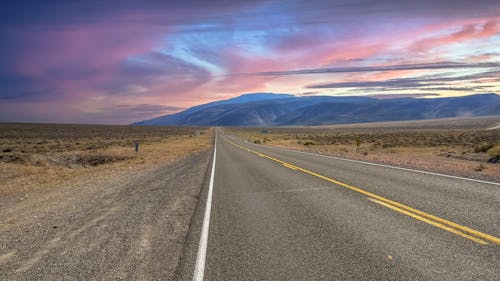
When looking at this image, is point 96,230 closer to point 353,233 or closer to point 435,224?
point 353,233

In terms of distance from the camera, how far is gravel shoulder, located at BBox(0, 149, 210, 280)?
4.59 meters

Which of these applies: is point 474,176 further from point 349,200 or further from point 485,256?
point 485,256

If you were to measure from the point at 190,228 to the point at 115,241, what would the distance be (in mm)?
1383

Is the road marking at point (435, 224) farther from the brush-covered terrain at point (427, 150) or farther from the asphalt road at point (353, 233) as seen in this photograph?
the brush-covered terrain at point (427, 150)

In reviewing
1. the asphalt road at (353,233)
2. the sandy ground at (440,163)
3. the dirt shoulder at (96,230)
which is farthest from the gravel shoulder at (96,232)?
the sandy ground at (440,163)

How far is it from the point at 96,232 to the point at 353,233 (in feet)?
16.5

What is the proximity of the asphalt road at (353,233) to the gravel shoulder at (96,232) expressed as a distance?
0.53m

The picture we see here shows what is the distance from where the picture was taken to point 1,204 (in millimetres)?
10359

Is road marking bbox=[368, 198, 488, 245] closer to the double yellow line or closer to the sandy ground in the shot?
the double yellow line

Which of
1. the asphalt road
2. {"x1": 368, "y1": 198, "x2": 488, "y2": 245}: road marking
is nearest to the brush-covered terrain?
the asphalt road

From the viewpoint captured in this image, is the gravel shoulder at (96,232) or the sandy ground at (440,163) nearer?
the gravel shoulder at (96,232)

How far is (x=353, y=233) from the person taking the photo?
550 centimetres

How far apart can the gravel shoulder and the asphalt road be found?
526mm

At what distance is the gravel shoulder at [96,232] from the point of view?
459 centimetres
